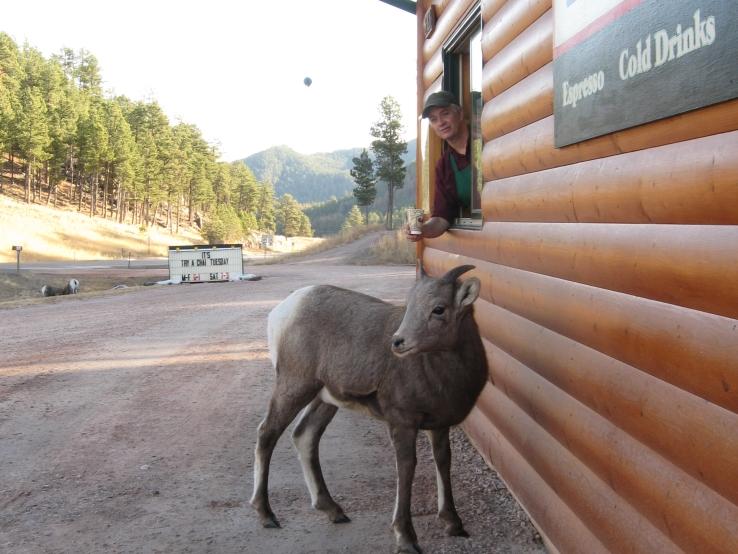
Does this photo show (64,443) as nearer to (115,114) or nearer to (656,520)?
(656,520)

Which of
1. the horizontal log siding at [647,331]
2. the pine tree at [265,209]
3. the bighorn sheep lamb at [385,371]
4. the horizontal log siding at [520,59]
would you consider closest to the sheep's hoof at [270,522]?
the bighorn sheep lamb at [385,371]

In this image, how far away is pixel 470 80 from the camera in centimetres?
651

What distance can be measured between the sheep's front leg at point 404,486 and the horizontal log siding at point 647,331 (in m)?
1.04

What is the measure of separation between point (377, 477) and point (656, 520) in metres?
2.88

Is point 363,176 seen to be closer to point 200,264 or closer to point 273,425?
point 200,264

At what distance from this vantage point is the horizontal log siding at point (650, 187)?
1.89 metres

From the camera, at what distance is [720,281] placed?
190cm

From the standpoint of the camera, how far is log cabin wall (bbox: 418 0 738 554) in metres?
1.95

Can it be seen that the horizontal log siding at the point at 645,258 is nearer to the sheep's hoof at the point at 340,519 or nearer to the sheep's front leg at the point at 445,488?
the sheep's front leg at the point at 445,488

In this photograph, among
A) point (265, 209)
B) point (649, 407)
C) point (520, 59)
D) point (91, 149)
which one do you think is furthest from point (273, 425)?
point (265, 209)

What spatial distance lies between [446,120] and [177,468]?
3585mm

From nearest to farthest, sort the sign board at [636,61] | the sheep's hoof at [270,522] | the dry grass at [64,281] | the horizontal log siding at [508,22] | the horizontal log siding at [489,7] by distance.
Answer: the sign board at [636,61]
the horizontal log siding at [508,22]
the sheep's hoof at [270,522]
the horizontal log siding at [489,7]
the dry grass at [64,281]

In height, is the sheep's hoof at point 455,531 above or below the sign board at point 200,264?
below

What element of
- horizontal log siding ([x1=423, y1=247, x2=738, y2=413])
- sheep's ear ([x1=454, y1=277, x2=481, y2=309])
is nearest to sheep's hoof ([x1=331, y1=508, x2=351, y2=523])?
sheep's ear ([x1=454, y1=277, x2=481, y2=309])
